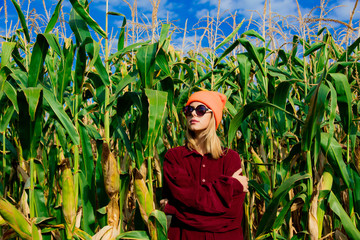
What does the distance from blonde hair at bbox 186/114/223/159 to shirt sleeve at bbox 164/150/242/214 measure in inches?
10.9

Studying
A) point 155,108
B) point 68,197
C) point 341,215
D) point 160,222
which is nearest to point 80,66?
point 155,108

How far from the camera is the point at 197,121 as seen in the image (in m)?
→ 2.37

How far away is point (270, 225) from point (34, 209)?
5.35ft

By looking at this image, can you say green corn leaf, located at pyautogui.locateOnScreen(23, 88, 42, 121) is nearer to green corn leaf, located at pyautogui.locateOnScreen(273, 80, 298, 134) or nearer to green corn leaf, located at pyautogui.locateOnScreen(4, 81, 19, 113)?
green corn leaf, located at pyautogui.locateOnScreen(4, 81, 19, 113)

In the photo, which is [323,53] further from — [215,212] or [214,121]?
[215,212]

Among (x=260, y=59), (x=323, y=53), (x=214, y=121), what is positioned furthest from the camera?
(x=323, y=53)

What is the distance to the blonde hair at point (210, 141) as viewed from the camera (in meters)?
2.38

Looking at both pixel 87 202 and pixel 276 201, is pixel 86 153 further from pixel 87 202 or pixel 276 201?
pixel 276 201

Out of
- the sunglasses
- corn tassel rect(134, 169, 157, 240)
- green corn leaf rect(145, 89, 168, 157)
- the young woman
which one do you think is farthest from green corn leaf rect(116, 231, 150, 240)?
the sunglasses

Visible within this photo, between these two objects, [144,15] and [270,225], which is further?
[144,15]

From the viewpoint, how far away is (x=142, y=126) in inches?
88.0

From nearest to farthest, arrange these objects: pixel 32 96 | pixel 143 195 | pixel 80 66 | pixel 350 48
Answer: pixel 32 96, pixel 80 66, pixel 143 195, pixel 350 48

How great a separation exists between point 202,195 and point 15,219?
3.82 ft

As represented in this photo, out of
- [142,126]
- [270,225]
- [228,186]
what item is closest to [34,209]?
[142,126]
